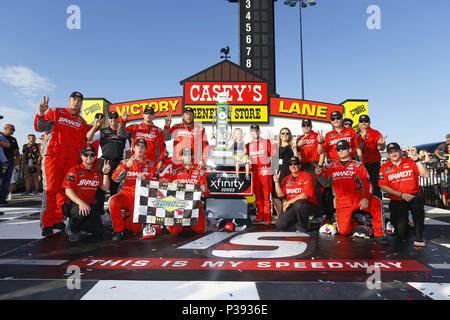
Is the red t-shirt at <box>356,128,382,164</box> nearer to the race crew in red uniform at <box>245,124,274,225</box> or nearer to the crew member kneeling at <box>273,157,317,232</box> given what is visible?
the crew member kneeling at <box>273,157,317,232</box>

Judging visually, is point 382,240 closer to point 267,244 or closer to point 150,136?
point 267,244

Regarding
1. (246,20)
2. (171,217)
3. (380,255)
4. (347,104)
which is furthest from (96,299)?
(246,20)

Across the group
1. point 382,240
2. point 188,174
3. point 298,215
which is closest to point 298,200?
point 298,215

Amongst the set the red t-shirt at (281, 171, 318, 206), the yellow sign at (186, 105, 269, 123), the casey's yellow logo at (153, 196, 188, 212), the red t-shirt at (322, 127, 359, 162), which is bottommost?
the casey's yellow logo at (153, 196, 188, 212)

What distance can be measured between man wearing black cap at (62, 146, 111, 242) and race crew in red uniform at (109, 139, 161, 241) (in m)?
0.24

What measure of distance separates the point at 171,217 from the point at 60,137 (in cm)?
196

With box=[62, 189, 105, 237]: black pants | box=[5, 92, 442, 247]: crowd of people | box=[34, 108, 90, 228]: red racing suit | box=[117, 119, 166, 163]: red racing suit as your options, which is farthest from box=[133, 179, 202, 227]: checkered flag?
box=[34, 108, 90, 228]: red racing suit

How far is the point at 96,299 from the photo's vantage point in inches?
72.0

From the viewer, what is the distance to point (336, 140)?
469cm

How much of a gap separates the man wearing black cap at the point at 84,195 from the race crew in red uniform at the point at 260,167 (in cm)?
251

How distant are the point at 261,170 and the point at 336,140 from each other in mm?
1382

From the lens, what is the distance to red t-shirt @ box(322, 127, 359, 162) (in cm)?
459

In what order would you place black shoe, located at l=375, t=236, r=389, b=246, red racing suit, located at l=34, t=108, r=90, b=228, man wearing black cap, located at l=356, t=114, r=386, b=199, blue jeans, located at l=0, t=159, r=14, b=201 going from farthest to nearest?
1. blue jeans, located at l=0, t=159, r=14, b=201
2. man wearing black cap, located at l=356, t=114, r=386, b=199
3. red racing suit, located at l=34, t=108, r=90, b=228
4. black shoe, located at l=375, t=236, r=389, b=246

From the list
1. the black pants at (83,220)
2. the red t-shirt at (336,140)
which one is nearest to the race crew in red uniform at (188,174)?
the black pants at (83,220)
